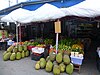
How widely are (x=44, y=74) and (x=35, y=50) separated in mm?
2200

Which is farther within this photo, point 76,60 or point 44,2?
point 44,2

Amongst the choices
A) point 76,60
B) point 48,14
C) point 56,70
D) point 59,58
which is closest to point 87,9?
point 48,14

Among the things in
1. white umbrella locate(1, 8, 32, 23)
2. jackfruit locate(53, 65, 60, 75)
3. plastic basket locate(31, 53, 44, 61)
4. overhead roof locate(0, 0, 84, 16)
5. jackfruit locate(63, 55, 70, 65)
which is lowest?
jackfruit locate(53, 65, 60, 75)

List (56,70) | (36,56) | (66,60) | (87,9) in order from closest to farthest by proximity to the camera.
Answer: (87,9) < (56,70) < (66,60) < (36,56)

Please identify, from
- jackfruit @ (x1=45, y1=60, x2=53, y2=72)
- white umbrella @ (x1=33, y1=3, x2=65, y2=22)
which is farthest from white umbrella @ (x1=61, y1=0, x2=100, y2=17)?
jackfruit @ (x1=45, y1=60, x2=53, y2=72)

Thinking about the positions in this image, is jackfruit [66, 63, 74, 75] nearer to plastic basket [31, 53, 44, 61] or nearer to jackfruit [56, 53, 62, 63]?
jackfruit [56, 53, 62, 63]

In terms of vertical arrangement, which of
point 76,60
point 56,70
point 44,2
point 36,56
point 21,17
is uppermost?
point 44,2

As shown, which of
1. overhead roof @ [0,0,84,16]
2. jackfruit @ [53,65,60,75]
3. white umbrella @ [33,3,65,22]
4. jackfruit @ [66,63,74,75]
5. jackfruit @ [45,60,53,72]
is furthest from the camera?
overhead roof @ [0,0,84,16]

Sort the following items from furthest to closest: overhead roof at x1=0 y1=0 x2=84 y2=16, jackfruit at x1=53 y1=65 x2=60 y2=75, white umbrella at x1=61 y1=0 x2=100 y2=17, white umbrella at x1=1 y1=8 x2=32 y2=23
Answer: white umbrella at x1=1 y1=8 x2=32 y2=23
overhead roof at x1=0 y1=0 x2=84 y2=16
jackfruit at x1=53 y1=65 x2=60 y2=75
white umbrella at x1=61 y1=0 x2=100 y2=17

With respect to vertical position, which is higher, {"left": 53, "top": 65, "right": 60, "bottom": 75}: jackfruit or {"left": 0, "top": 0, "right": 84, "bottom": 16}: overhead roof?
{"left": 0, "top": 0, "right": 84, "bottom": 16}: overhead roof

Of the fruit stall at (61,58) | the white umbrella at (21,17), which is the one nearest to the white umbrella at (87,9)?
the fruit stall at (61,58)

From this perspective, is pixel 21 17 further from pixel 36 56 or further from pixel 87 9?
pixel 87 9

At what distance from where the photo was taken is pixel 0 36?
12.9 metres

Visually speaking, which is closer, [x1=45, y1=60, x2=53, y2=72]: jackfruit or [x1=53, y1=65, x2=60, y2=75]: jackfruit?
[x1=53, y1=65, x2=60, y2=75]: jackfruit
